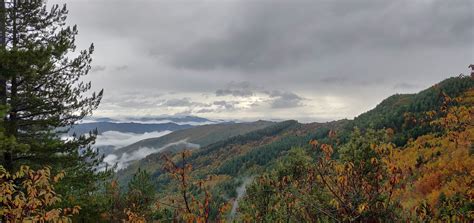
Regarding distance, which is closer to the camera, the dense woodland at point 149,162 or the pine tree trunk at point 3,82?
the dense woodland at point 149,162

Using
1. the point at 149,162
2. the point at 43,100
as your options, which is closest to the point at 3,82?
the point at 43,100

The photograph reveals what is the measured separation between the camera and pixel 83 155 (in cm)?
1806

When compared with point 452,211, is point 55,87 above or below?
above

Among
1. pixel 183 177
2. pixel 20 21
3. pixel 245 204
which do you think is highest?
pixel 20 21

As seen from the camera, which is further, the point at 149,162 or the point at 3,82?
the point at 3,82

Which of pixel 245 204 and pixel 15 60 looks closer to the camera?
pixel 15 60

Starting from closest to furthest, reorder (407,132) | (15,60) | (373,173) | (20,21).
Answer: (373,173) < (15,60) < (20,21) < (407,132)

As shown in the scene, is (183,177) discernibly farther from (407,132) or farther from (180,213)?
(407,132)

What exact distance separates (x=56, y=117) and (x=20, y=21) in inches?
191

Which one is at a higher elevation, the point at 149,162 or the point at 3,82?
the point at 3,82

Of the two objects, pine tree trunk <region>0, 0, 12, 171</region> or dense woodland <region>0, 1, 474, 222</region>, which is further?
pine tree trunk <region>0, 0, 12, 171</region>

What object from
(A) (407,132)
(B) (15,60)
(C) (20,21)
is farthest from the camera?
(A) (407,132)

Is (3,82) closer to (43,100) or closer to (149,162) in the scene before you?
(43,100)

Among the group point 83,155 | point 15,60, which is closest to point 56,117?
point 83,155
